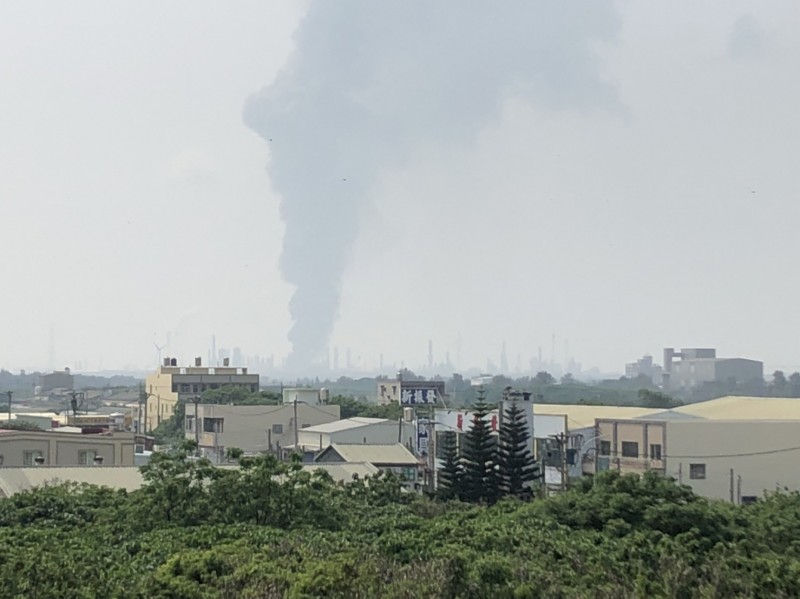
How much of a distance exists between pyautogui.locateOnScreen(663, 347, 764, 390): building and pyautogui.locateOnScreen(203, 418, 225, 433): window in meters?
91.1

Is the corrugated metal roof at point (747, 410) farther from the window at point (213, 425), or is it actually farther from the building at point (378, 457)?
the window at point (213, 425)

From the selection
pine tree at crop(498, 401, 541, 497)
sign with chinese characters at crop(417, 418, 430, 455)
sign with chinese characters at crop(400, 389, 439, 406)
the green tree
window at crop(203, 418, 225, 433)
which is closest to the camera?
pine tree at crop(498, 401, 541, 497)

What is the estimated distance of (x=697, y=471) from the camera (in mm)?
39250

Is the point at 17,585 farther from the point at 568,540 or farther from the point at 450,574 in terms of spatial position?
the point at 568,540

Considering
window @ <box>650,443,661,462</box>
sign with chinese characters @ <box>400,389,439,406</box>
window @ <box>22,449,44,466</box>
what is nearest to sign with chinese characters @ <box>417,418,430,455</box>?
window @ <box>650,443,661,462</box>

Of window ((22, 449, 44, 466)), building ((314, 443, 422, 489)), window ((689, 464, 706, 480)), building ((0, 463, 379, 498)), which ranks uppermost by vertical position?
building ((0, 463, 379, 498))

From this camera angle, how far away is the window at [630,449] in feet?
136

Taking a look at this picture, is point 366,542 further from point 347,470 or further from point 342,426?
point 342,426

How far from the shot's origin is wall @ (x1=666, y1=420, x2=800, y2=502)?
38594 millimetres

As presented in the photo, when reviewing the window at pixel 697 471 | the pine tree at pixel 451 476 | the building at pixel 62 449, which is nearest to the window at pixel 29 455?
the building at pixel 62 449

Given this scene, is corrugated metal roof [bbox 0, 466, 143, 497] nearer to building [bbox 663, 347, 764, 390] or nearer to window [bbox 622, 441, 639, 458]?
window [bbox 622, 441, 639, 458]

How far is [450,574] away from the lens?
11.4m

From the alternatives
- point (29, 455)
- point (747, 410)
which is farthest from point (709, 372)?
point (29, 455)

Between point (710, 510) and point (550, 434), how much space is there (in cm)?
2457
